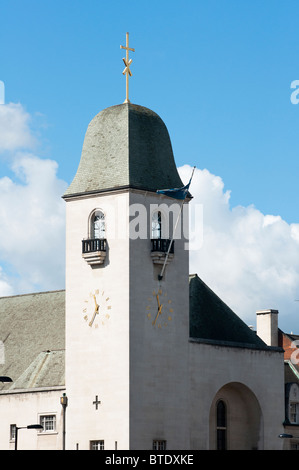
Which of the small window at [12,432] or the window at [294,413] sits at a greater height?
the window at [294,413]

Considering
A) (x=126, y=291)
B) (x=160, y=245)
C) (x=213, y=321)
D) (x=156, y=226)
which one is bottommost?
(x=213, y=321)

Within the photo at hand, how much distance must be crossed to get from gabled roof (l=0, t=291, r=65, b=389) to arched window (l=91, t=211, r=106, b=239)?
8.14 m

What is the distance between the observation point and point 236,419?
3836 inches

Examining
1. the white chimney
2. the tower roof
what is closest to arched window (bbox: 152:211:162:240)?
the tower roof

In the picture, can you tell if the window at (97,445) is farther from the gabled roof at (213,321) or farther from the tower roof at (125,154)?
the tower roof at (125,154)

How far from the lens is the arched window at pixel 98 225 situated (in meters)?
93.9

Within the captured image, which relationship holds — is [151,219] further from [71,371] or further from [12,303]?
[12,303]

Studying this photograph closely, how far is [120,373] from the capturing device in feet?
298

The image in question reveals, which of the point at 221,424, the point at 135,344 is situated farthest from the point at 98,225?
the point at 221,424

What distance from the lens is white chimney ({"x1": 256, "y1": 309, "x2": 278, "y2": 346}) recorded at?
11112cm

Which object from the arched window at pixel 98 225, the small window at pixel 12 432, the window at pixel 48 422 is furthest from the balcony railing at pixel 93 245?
the small window at pixel 12 432

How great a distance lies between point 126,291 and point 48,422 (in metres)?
9.41

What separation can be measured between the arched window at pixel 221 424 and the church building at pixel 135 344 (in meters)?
0.08

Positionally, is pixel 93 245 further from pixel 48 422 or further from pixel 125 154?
pixel 48 422
